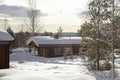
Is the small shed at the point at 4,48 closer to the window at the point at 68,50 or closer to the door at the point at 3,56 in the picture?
the door at the point at 3,56

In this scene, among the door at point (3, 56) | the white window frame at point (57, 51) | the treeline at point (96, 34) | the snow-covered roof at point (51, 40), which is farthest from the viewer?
the white window frame at point (57, 51)

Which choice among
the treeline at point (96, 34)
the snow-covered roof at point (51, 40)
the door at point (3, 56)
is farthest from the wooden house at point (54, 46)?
the treeline at point (96, 34)

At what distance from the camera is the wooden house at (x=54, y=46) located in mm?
47878

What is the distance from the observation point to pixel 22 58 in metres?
42.8

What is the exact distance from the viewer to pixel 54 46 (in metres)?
48.3

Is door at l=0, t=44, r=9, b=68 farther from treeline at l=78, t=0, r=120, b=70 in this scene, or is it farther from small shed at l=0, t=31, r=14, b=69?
treeline at l=78, t=0, r=120, b=70

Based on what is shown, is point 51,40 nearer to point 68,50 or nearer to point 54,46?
point 54,46

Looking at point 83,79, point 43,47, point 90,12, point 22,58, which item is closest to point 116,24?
point 90,12

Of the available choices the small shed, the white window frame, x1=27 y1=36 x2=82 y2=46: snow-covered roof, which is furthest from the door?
the white window frame

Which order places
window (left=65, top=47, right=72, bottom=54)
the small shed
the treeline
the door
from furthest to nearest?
window (left=65, top=47, right=72, bottom=54) → the door → the small shed → the treeline

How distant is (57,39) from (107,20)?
2580cm

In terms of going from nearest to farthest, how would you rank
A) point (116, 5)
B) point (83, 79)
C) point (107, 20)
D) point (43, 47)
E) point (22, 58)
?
1. point (83, 79)
2. point (116, 5)
3. point (107, 20)
4. point (22, 58)
5. point (43, 47)

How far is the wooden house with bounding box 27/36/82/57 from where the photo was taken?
47878 mm

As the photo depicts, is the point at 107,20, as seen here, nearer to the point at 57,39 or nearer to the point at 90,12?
the point at 90,12
